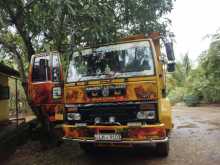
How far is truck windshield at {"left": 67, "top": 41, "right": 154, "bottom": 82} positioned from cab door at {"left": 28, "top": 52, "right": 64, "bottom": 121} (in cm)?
132

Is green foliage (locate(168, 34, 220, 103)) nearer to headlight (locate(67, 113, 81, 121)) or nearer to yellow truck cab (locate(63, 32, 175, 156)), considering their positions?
yellow truck cab (locate(63, 32, 175, 156))

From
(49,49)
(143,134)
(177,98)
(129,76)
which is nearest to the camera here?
(143,134)

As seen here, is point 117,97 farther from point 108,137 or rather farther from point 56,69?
point 56,69

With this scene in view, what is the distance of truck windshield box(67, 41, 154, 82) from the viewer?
7.42 m

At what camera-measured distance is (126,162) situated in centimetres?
789

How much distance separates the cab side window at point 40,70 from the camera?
9386mm

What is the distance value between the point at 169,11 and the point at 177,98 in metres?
19.4

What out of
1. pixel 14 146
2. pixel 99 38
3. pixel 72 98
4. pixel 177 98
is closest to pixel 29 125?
pixel 14 146

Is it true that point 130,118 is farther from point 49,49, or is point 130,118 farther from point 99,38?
point 49,49

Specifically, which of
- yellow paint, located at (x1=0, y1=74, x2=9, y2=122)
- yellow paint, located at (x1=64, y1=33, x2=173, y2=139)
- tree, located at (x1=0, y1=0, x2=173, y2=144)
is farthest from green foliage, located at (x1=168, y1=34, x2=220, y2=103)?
yellow paint, located at (x1=64, y1=33, x2=173, y2=139)

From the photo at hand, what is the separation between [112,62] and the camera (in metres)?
7.78

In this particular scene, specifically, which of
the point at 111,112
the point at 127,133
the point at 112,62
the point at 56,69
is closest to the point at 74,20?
the point at 112,62

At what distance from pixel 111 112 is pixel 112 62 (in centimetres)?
119

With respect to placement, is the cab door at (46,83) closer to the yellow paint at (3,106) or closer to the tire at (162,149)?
the tire at (162,149)
